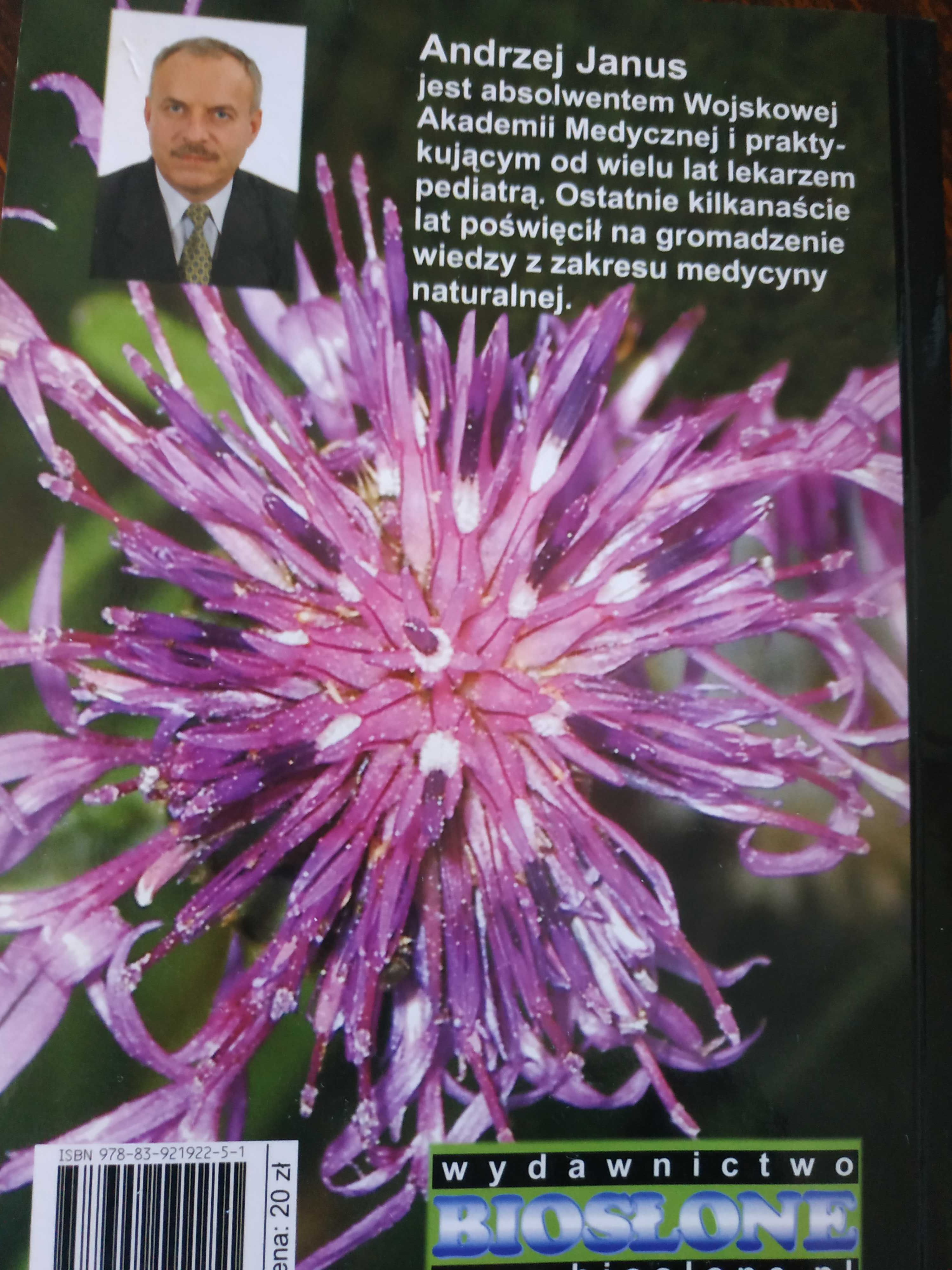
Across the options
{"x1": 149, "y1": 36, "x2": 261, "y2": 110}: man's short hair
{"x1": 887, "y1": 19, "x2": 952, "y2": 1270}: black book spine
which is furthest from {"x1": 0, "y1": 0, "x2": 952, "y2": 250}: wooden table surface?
{"x1": 149, "y1": 36, "x2": 261, "y2": 110}: man's short hair

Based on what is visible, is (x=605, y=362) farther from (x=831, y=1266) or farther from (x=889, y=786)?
(x=831, y=1266)

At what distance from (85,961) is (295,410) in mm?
159

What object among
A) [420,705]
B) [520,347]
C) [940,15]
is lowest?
[420,705]

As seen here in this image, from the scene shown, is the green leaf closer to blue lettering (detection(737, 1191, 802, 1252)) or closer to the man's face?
the man's face

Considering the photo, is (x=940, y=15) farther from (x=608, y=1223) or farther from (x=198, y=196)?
(x=608, y=1223)

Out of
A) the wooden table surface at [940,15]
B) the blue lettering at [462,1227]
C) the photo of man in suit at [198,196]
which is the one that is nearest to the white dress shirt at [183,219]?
the photo of man in suit at [198,196]

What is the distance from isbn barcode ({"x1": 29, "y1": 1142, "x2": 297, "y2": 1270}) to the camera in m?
0.25

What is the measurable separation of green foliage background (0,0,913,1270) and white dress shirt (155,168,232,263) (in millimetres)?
18

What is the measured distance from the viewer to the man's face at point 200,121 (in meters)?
0.29

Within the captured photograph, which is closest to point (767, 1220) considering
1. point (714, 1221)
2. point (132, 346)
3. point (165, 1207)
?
point (714, 1221)

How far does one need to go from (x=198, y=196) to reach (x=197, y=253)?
0.06 ft

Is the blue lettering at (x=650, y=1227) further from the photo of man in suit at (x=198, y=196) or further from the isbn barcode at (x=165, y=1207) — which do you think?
the photo of man in suit at (x=198, y=196)

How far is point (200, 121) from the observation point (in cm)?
29

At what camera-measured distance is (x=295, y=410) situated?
28cm
